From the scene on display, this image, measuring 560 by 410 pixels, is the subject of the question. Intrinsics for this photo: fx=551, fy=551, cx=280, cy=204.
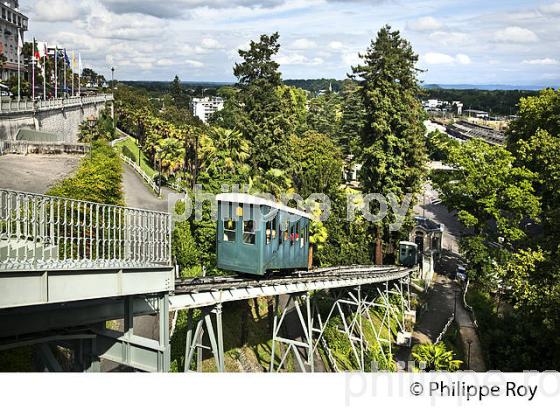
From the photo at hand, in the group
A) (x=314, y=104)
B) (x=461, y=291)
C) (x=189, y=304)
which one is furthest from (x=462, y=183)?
(x=314, y=104)

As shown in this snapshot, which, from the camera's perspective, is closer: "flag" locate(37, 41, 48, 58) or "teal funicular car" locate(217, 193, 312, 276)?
"teal funicular car" locate(217, 193, 312, 276)

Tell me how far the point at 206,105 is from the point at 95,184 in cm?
5698

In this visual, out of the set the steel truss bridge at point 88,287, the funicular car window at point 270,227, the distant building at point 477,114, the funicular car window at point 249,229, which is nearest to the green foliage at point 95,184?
the funicular car window at point 249,229

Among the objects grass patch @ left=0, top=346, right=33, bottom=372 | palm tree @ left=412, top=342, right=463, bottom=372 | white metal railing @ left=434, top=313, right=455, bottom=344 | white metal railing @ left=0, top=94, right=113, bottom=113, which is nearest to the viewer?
grass patch @ left=0, top=346, right=33, bottom=372

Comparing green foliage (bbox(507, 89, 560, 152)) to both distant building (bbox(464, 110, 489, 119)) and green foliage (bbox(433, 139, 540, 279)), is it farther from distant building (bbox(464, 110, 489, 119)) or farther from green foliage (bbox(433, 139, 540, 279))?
green foliage (bbox(433, 139, 540, 279))

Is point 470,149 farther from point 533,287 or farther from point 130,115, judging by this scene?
point 130,115

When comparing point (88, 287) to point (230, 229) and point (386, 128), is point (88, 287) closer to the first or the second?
point (230, 229)

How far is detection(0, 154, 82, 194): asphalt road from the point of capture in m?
17.8

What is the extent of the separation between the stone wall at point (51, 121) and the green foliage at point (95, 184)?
27.3 feet

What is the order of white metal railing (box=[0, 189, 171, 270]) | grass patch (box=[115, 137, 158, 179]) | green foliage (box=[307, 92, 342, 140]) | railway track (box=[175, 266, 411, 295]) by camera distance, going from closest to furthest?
white metal railing (box=[0, 189, 171, 270])
railway track (box=[175, 266, 411, 295])
grass patch (box=[115, 137, 158, 179])
green foliage (box=[307, 92, 342, 140])

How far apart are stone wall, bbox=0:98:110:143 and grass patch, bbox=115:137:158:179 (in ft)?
8.40

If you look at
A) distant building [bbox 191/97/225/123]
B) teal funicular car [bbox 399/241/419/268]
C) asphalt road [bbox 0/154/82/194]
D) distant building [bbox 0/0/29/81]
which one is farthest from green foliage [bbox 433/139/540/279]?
distant building [bbox 191/97/225/123]

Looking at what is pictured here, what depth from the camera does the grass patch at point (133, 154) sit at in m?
32.3

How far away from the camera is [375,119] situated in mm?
23016
